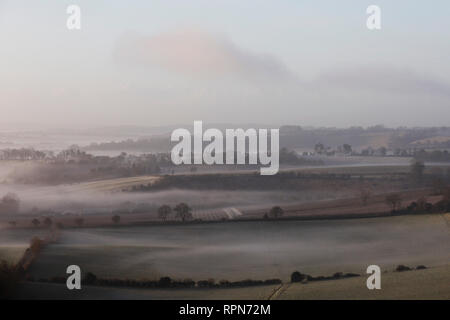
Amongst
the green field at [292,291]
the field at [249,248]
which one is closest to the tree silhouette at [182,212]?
the field at [249,248]

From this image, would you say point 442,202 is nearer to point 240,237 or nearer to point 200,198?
point 240,237

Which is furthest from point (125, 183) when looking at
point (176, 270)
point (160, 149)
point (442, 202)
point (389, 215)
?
point (442, 202)

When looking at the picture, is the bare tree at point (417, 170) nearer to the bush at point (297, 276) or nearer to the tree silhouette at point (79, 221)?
the bush at point (297, 276)

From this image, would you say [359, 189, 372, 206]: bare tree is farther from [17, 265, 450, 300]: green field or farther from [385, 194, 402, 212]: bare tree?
[17, 265, 450, 300]: green field

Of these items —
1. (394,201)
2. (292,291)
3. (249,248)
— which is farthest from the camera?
(394,201)

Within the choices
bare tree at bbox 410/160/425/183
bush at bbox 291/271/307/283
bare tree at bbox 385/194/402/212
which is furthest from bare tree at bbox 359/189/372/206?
bush at bbox 291/271/307/283

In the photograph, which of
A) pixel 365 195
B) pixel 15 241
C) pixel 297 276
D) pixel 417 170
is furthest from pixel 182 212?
pixel 417 170

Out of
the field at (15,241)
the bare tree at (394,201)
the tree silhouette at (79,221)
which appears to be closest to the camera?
the field at (15,241)

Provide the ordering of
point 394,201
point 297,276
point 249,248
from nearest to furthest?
point 297,276
point 249,248
point 394,201

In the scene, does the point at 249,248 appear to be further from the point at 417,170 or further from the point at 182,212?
the point at 417,170
